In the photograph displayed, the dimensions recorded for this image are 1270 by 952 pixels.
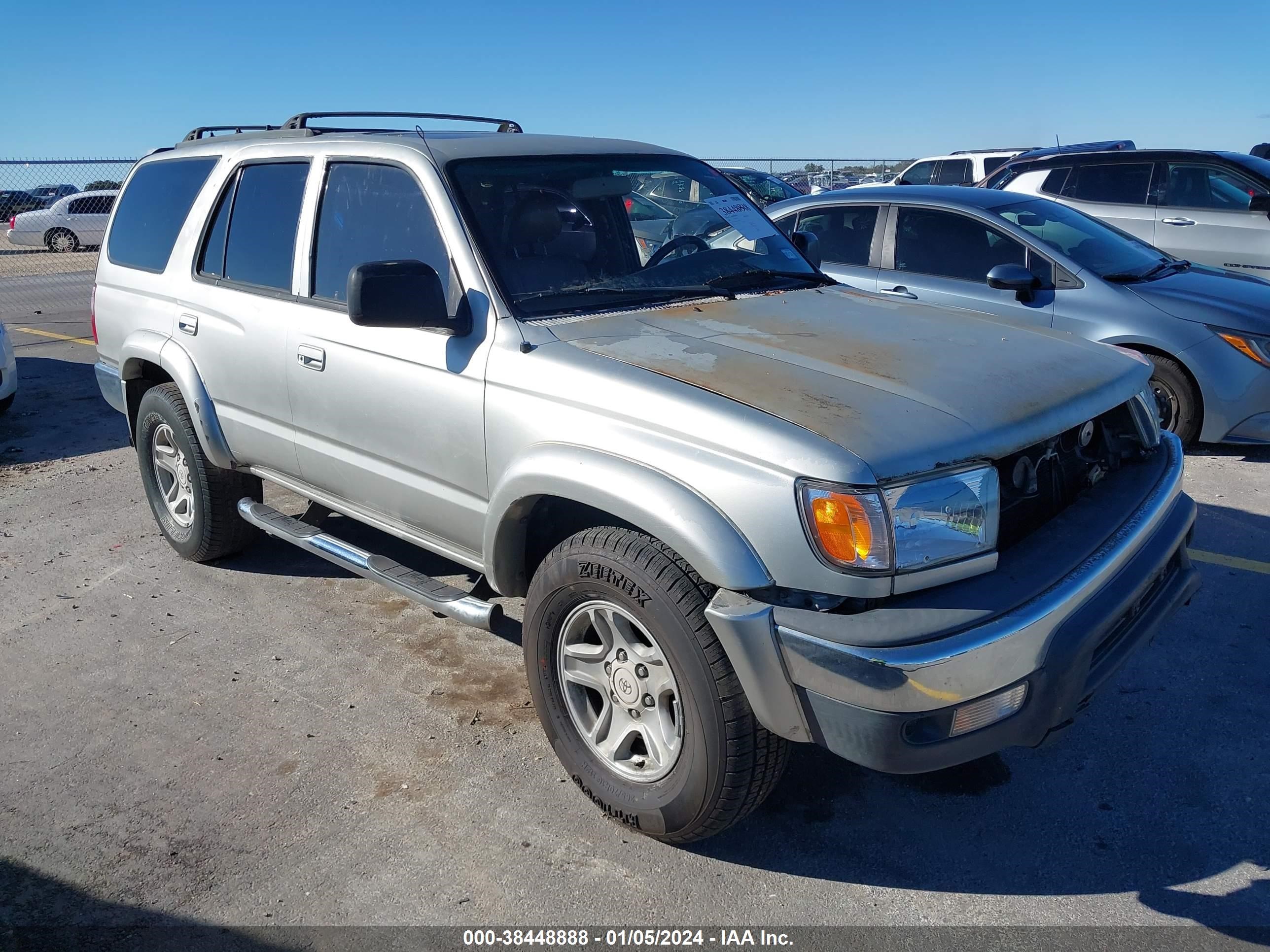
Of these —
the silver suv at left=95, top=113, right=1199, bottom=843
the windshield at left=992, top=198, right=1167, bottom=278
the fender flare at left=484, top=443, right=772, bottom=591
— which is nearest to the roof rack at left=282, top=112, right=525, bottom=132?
the silver suv at left=95, top=113, right=1199, bottom=843

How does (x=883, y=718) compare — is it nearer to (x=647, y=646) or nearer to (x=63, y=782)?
(x=647, y=646)

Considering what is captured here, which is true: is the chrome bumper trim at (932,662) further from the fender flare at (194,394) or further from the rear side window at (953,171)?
the rear side window at (953,171)

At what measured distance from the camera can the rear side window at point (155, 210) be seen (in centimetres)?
477

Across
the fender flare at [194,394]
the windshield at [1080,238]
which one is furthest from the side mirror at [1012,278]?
the fender flare at [194,394]

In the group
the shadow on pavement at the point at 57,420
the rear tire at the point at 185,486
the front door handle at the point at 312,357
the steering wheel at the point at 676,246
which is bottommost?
the shadow on pavement at the point at 57,420

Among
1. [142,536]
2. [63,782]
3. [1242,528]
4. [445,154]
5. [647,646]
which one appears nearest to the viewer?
[647,646]

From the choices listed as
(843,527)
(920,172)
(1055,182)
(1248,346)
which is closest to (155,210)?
(843,527)

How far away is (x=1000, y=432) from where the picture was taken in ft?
8.68

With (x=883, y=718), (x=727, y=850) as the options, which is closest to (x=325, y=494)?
(x=727, y=850)

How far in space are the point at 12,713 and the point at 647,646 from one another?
254 centimetres

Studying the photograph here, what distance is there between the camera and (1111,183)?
9703 millimetres

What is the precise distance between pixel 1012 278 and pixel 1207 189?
4.94m

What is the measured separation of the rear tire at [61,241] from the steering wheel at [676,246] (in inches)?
972

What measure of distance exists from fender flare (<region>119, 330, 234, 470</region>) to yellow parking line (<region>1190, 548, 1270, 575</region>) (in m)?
4.51
